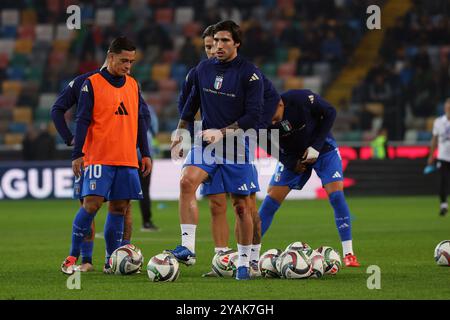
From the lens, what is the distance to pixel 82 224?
10.4 metres

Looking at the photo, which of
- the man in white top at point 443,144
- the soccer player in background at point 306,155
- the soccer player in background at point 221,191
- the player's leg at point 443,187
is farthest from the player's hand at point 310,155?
the man in white top at point 443,144

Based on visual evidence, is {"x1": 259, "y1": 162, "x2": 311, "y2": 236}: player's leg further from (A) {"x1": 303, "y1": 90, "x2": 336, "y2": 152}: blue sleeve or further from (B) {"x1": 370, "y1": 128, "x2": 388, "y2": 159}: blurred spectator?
(B) {"x1": 370, "y1": 128, "x2": 388, "y2": 159}: blurred spectator

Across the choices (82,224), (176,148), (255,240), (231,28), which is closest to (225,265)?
(255,240)

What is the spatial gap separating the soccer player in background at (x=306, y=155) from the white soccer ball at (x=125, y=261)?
1700 millimetres

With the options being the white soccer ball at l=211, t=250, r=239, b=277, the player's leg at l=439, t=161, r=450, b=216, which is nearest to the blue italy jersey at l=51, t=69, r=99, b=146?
the white soccer ball at l=211, t=250, r=239, b=277

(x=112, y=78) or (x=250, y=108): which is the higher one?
(x=112, y=78)

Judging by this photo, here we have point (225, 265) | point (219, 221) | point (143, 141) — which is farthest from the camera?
point (143, 141)

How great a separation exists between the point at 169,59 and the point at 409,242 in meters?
18.2

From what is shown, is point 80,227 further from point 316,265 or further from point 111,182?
point 316,265

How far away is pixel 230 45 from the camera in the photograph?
972cm

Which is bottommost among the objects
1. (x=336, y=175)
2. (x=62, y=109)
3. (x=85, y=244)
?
(x=85, y=244)

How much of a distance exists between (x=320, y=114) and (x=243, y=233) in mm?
2250

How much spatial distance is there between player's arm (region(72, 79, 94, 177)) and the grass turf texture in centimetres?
111

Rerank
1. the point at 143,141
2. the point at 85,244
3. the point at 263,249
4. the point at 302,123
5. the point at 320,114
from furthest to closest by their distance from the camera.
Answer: the point at 263,249
the point at 320,114
the point at 302,123
the point at 85,244
the point at 143,141
